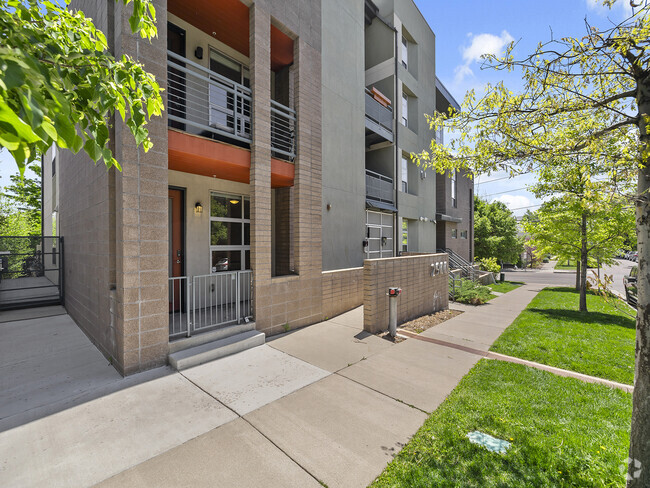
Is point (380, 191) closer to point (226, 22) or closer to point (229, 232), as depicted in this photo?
point (229, 232)

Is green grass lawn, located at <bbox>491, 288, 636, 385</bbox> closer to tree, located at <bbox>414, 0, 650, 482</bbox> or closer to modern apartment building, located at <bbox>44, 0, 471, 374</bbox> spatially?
tree, located at <bbox>414, 0, 650, 482</bbox>

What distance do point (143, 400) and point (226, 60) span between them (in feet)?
27.0

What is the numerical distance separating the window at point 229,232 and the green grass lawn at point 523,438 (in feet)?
20.8

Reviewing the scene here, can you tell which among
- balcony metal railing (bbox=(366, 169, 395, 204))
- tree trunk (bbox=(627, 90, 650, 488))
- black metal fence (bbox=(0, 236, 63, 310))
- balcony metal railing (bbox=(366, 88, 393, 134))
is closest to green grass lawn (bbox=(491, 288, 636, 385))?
tree trunk (bbox=(627, 90, 650, 488))

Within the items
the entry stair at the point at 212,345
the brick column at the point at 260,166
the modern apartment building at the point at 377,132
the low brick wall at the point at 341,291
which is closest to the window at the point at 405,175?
the modern apartment building at the point at 377,132

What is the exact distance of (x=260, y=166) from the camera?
608 cm

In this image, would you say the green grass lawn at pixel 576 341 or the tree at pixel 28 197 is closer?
the green grass lawn at pixel 576 341

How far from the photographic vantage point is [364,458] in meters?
2.79

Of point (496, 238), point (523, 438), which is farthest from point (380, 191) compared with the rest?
point (496, 238)

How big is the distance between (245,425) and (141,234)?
3219 mm

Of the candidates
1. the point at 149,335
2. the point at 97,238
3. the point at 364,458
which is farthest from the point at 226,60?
the point at 364,458

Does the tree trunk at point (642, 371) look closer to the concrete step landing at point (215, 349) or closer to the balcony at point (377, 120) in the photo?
the concrete step landing at point (215, 349)

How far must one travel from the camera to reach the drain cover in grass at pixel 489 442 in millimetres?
2903

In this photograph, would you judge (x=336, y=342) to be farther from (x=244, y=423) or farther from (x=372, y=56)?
(x=372, y=56)
